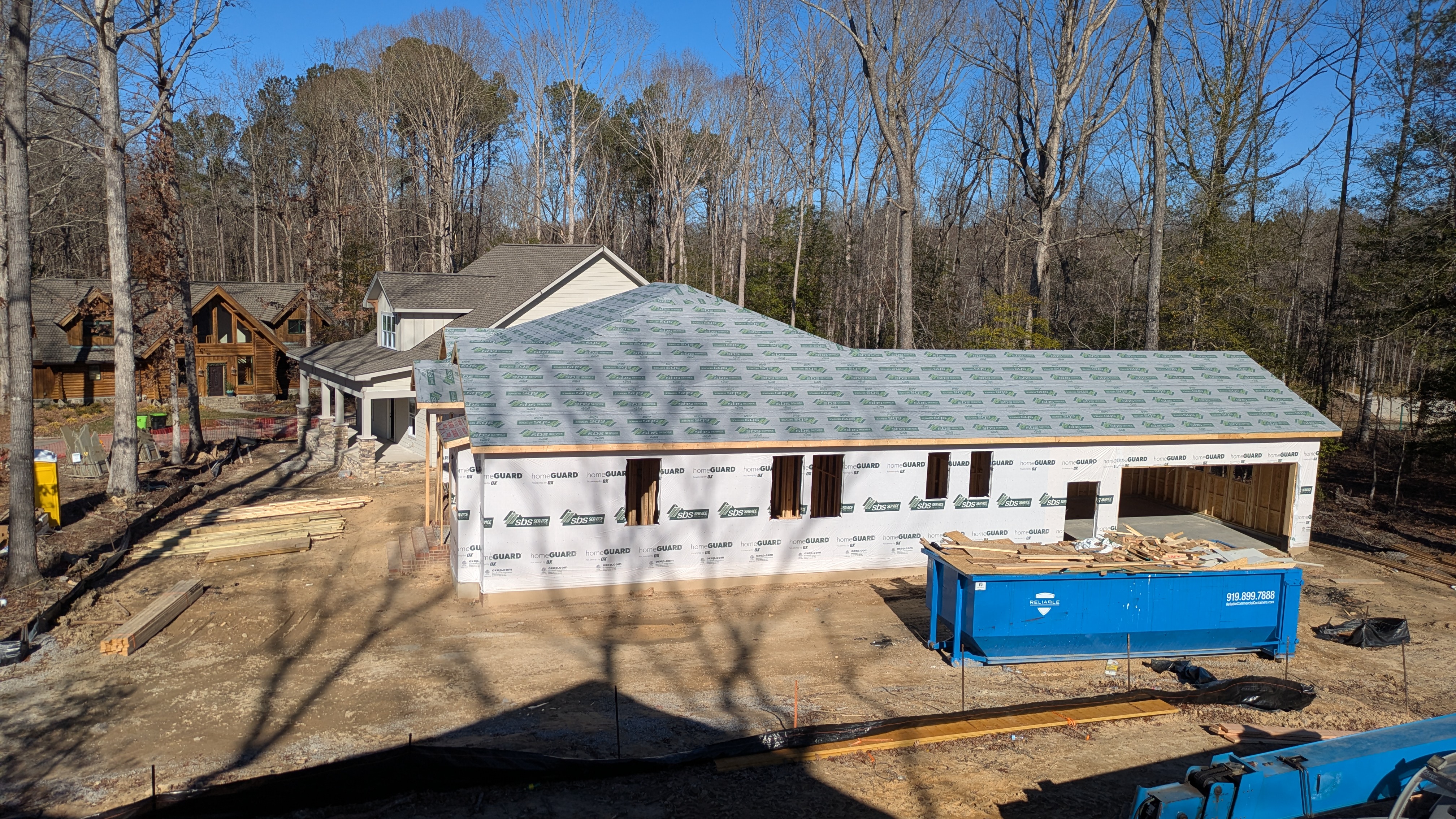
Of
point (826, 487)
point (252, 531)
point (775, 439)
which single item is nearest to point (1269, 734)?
point (775, 439)

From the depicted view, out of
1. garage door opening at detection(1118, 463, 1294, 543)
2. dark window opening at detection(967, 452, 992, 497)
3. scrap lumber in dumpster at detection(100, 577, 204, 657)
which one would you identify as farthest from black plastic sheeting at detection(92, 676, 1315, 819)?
garage door opening at detection(1118, 463, 1294, 543)

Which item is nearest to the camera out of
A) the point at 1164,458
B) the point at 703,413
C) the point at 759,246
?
the point at 703,413

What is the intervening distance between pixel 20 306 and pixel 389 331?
15.4 metres

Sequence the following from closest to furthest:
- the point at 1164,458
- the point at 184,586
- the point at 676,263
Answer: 1. the point at 184,586
2. the point at 1164,458
3. the point at 676,263

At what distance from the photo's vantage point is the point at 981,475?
18641 mm

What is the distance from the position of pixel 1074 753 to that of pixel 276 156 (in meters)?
65.7

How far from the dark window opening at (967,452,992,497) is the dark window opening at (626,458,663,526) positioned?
6068 mm

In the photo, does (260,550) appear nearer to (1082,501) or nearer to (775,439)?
(775,439)

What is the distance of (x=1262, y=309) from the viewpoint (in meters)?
28.6

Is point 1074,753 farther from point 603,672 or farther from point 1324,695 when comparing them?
point 603,672

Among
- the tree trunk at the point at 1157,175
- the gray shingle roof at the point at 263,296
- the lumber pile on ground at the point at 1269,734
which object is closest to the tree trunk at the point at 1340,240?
the tree trunk at the point at 1157,175

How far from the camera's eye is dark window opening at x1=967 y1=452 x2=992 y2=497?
1739 cm

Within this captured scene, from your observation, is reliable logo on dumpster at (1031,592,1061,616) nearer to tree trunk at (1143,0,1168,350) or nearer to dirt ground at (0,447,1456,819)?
dirt ground at (0,447,1456,819)

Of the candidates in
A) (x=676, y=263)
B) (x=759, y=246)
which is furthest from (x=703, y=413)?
(x=759, y=246)
